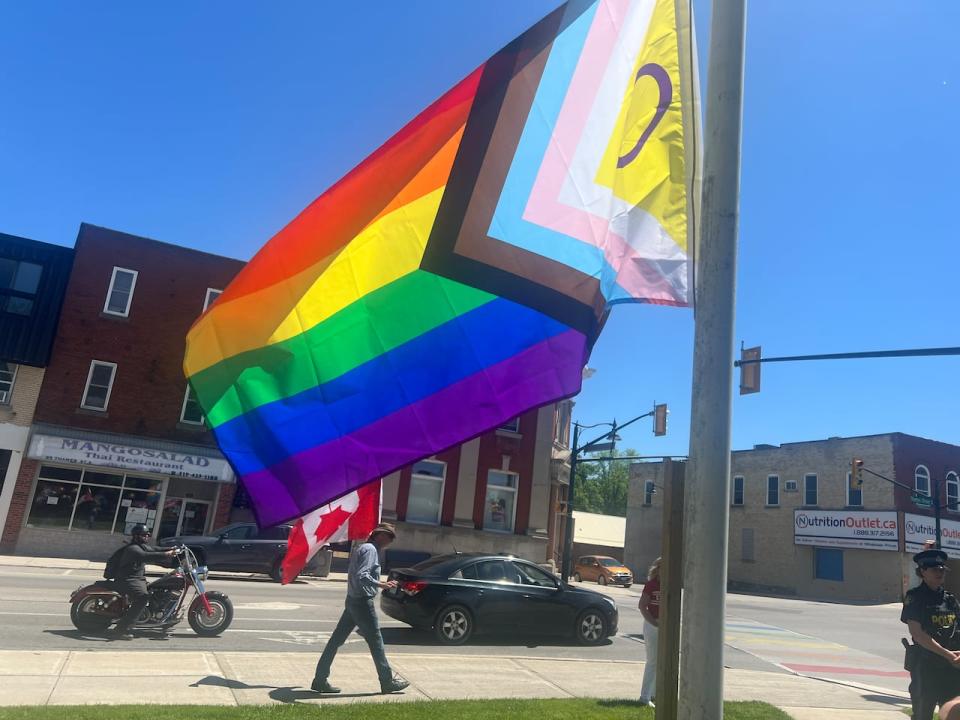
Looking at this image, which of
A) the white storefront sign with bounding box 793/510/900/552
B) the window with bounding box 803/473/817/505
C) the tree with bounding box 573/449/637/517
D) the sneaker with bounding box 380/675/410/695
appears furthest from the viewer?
the tree with bounding box 573/449/637/517

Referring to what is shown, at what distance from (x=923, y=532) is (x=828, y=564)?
5399 mm

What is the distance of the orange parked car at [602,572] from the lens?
37.8m

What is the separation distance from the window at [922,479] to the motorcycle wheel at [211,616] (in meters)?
41.2

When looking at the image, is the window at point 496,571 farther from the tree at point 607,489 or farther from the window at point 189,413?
the tree at point 607,489

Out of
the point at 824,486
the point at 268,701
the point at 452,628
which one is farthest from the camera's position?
the point at 824,486

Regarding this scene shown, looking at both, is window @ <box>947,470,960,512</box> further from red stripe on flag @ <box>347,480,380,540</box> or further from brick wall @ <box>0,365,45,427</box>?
red stripe on flag @ <box>347,480,380,540</box>

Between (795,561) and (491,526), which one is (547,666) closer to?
(491,526)

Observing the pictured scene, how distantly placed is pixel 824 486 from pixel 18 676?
148 feet

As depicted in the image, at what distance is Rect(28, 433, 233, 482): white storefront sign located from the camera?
2508 centimetres

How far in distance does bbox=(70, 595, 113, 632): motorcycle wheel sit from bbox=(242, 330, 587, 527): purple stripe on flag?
24.0 feet

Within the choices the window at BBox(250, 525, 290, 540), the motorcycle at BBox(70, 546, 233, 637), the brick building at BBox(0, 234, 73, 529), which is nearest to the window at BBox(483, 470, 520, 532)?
the window at BBox(250, 525, 290, 540)

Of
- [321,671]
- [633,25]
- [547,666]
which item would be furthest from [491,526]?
[633,25]

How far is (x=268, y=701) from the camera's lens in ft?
24.2

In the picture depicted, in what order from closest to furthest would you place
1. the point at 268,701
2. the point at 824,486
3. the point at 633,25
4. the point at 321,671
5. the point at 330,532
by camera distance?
the point at 633,25 → the point at 330,532 → the point at 268,701 → the point at 321,671 → the point at 824,486
